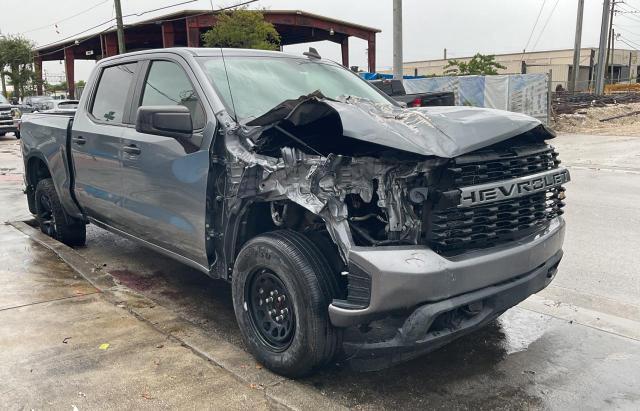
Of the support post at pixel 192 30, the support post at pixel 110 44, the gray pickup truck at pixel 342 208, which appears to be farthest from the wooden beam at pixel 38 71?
the gray pickup truck at pixel 342 208

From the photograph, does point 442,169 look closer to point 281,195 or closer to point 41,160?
point 281,195

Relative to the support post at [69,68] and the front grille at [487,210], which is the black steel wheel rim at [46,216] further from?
the support post at [69,68]

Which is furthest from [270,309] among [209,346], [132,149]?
[132,149]

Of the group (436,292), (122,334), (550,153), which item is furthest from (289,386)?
(550,153)

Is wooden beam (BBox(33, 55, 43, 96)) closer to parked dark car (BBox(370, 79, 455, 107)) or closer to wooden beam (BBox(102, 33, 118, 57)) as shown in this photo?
wooden beam (BBox(102, 33, 118, 57))

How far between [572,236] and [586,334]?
279 centimetres

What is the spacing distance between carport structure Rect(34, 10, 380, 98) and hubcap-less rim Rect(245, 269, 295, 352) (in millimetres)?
30107

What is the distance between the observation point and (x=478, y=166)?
2951mm

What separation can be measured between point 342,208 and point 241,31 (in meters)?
26.3

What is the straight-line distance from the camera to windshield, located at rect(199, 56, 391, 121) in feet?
12.8

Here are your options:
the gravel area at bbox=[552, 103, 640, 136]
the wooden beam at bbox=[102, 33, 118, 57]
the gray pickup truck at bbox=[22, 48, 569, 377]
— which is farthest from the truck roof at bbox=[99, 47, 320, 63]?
the wooden beam at bbox=[102, 33, 118, 57]

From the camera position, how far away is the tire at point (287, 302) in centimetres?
305

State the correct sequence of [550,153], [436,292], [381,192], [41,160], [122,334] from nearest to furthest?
[436,292], [381,192], [550,153], [122,334], [41,160]

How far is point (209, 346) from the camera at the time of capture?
3766mm
